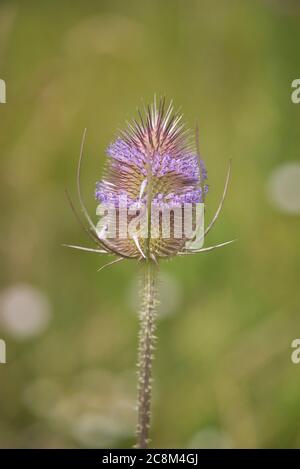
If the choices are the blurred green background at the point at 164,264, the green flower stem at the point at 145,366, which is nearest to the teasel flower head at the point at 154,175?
the green flower stem at the point at 145,366

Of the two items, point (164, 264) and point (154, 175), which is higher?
point (154, 175)

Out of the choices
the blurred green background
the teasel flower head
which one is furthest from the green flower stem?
the blurred green background

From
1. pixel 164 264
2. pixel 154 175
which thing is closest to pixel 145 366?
pixel 154 175

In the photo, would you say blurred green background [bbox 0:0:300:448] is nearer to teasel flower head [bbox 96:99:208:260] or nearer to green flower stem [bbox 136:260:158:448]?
green flower stem [bbox 136:260:158:448]

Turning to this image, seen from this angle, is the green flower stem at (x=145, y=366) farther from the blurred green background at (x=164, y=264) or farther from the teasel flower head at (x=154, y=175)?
the blurred green background at (x=164, y=264)

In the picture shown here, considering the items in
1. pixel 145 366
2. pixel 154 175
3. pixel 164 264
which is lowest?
pixel 145 366

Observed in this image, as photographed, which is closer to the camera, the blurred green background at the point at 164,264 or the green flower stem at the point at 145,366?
the green flower stem at the point at 145,366

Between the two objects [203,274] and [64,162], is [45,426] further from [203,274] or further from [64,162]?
[64,162]

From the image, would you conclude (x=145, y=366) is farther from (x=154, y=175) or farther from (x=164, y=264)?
(x=164, y=264)

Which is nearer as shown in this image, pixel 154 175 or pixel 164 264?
pixel 154 175
